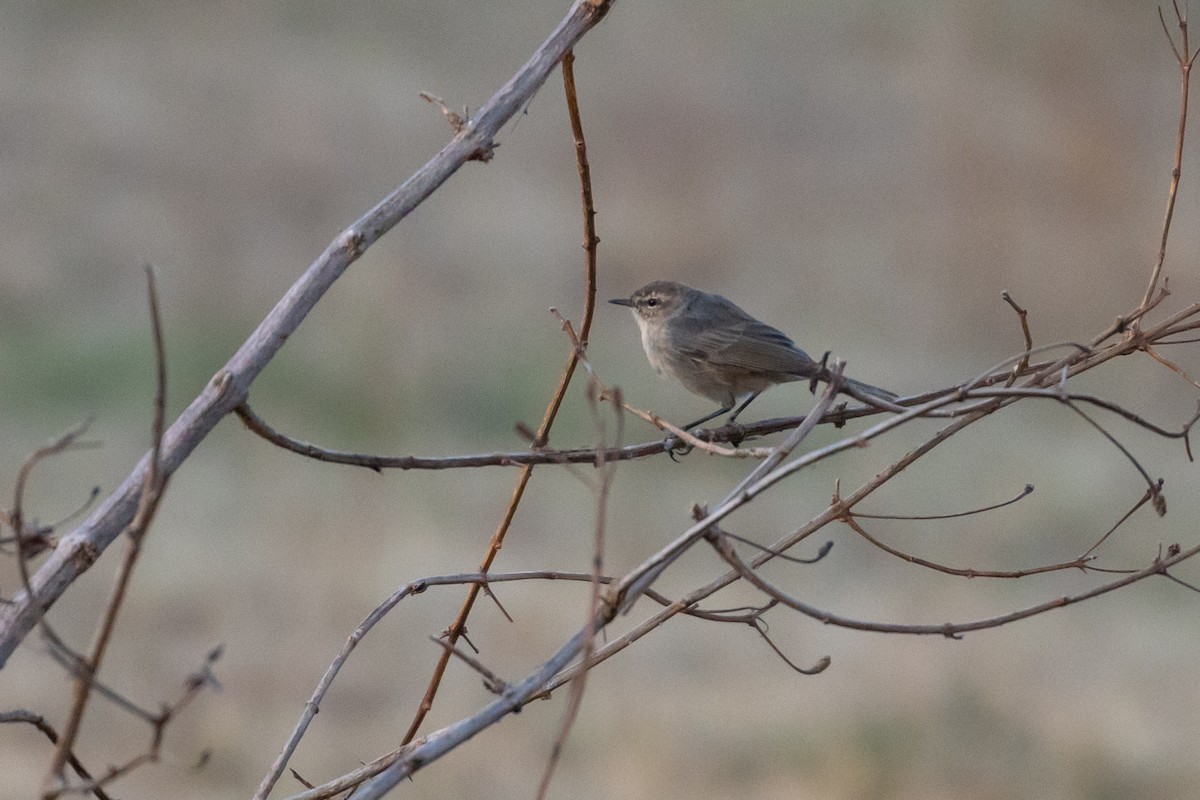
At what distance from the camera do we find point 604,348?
9.78 m

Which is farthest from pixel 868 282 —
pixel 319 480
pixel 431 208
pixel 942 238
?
pixel 319 480

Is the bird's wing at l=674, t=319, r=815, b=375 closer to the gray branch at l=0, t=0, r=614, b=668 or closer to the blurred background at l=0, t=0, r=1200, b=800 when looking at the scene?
the gray branch at l=0, t=0, r=614, b=668

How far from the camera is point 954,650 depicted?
812 centimetres

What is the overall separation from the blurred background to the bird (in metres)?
4.12

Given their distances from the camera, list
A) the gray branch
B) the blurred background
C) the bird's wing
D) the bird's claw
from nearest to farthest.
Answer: the gray branch, the bird's claw, the bird's wing, the blurred background

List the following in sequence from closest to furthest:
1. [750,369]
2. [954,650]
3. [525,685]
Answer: [525,685], [750,369], [954,650]

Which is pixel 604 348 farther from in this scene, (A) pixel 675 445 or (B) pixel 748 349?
(A) pixel 675 445

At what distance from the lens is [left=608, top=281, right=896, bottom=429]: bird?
3.84 meters

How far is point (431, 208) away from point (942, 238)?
4691mm

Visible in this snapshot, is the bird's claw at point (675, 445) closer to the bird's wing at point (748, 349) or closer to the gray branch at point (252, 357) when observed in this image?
the gray branch at point (252, 357)

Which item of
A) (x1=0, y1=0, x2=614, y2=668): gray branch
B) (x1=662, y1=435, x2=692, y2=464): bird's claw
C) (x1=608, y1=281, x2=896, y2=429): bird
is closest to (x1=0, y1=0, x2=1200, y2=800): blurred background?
(x1=608, y1=281, x2=896, y2=429): bird

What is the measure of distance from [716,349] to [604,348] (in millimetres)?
5818

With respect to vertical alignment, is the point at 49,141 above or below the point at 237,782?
above

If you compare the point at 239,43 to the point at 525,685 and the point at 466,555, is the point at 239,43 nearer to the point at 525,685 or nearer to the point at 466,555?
the point at 466,555
